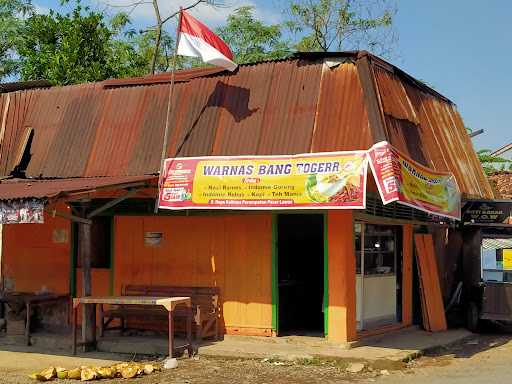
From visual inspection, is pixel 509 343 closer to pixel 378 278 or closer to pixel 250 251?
pixel 378 278

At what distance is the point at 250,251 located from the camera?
12.2 meters

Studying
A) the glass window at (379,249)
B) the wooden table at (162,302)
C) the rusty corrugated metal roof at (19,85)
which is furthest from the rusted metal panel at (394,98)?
the rusty corrugated metal roof at (19,85)

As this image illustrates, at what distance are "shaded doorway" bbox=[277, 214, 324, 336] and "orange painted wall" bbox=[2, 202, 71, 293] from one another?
14.6ft

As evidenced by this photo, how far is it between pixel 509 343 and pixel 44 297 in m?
9.05

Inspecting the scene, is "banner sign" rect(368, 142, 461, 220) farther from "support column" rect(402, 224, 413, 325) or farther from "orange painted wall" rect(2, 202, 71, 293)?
"orange painted wall" rect(2, 202, 71, 293)

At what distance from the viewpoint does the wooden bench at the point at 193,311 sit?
12.1 meters

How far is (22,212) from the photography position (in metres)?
9.88

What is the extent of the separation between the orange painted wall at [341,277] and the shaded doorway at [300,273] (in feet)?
4.46

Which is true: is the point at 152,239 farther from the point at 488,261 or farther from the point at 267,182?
the point at 488,261

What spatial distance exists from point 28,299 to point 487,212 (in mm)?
9631

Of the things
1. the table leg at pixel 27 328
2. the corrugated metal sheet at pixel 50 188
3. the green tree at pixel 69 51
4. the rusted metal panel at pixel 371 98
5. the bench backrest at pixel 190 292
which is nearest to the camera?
the corrugated metal sheet at pixel 50 188

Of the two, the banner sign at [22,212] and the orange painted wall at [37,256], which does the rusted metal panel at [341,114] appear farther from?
the orange painted wall at [37,256]

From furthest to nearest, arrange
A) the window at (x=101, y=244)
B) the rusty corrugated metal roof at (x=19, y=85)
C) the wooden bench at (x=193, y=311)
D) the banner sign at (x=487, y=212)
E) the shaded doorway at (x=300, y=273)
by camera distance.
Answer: the rusty corrugated metal roof at (x=19, y=85)
the banner sign at (x=487, y=212)
the window at (x=101, y=244)
the shaded doorway at (x=300, y=273)
the wooden bench at (x=193, y=311)

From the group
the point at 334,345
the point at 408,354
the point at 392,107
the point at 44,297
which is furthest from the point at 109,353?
the point at 392,107
